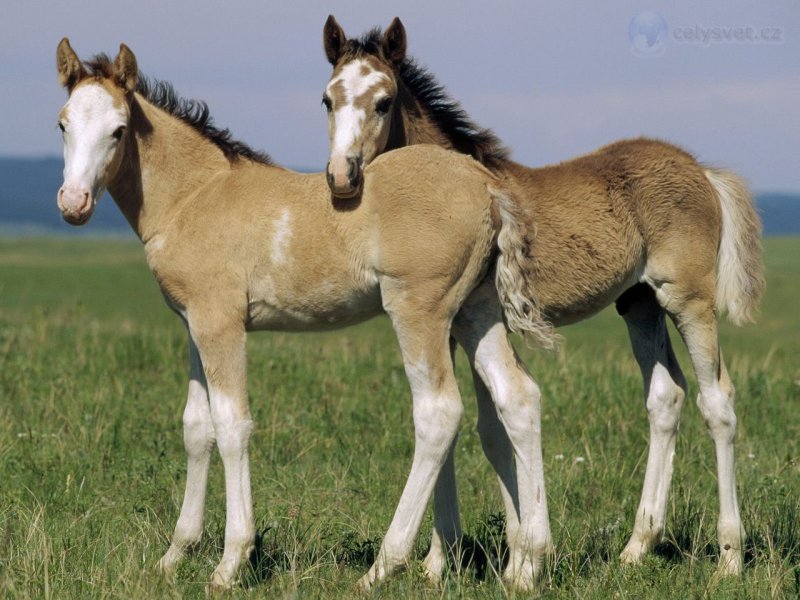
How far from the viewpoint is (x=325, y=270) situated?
432cm

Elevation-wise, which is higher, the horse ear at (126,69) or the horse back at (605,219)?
the horse ear at (126,69)

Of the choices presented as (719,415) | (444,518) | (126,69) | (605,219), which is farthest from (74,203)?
(719,415)

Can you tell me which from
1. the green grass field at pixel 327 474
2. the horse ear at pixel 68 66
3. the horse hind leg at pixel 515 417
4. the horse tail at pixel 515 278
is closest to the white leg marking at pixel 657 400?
the green grass field at pixel 327 474

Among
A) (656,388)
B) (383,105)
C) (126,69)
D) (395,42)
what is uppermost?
(395,42)

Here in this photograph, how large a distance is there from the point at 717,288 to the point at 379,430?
7.93 feet

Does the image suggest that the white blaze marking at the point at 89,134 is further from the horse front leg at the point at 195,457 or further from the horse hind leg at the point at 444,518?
the horse hind leg at the point at 444,518

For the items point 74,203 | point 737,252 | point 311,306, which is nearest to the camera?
point 74,203

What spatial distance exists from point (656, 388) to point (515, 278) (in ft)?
5.10

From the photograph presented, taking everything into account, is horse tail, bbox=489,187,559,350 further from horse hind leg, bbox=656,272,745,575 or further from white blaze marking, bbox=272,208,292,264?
horse hind leg, bbox=656,272,745,575

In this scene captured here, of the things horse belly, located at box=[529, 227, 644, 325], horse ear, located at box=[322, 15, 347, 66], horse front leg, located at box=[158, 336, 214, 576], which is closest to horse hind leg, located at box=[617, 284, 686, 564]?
horse belly, located at box=[529, 227, 644, 325]

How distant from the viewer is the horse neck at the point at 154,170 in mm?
4684

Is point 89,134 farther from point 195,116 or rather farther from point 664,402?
point 664,402

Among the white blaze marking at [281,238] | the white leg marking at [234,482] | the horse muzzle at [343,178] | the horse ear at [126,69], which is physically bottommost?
the white leg marking at [234,482]

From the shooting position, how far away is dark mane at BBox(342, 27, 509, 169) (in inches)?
210
